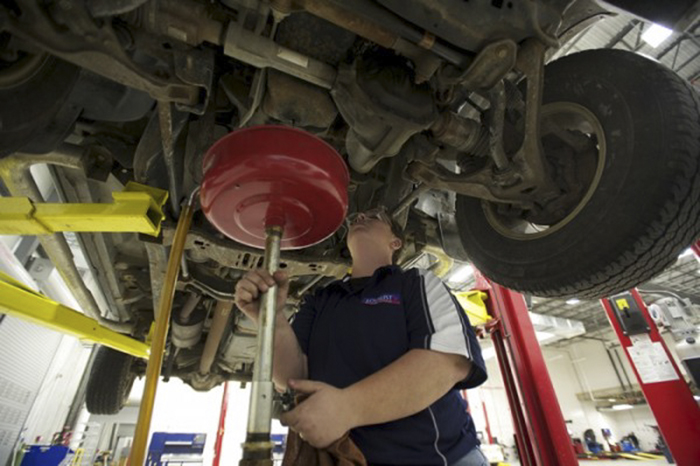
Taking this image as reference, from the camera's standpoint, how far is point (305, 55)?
0.94 m

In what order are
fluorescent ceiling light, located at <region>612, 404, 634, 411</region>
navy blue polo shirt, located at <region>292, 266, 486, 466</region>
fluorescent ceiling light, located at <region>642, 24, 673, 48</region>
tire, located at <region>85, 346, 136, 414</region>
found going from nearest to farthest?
navy blue polo shirt, located at <region>292, 266, 486, 466</region> → tire, located at <region>85, 346, 136, 414</region> → fluorescent ceiling light, located at <region>642, 24, 673, 48</region> → fluorescent ceiling light, located at <region>612, 404, 634, 411</region>

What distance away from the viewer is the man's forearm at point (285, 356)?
898 mm

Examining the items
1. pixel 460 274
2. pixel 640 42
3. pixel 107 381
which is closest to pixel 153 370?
pixel 107 381

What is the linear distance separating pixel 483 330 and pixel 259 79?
89.4 inches

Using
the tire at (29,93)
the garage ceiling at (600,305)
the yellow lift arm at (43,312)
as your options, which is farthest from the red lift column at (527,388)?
the garage ceiling at (600,305)

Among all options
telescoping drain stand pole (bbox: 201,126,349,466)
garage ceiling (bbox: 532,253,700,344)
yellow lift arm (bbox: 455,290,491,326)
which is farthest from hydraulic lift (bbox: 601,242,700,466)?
garage ceiling (bbox: 532,253,700,344)

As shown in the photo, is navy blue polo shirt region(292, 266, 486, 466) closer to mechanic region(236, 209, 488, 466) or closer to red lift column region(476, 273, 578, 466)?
mechanic region(236, 209, 488, 466)

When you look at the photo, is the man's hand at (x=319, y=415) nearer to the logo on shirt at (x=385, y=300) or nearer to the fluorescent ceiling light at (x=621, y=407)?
the logo on shirt at (x=385, y=300)

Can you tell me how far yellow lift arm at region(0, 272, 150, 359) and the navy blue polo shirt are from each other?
108 cm

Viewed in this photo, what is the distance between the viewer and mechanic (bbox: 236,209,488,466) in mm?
650

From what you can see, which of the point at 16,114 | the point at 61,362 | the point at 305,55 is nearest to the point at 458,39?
the point at 305,55

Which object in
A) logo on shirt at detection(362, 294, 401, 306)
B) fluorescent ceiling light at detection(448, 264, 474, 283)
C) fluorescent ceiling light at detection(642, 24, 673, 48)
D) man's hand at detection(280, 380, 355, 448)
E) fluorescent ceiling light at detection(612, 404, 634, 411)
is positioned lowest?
man's hand at detection(280, 380, 355, 448)

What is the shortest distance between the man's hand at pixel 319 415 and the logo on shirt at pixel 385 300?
12.9 inches

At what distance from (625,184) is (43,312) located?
2034 mm
